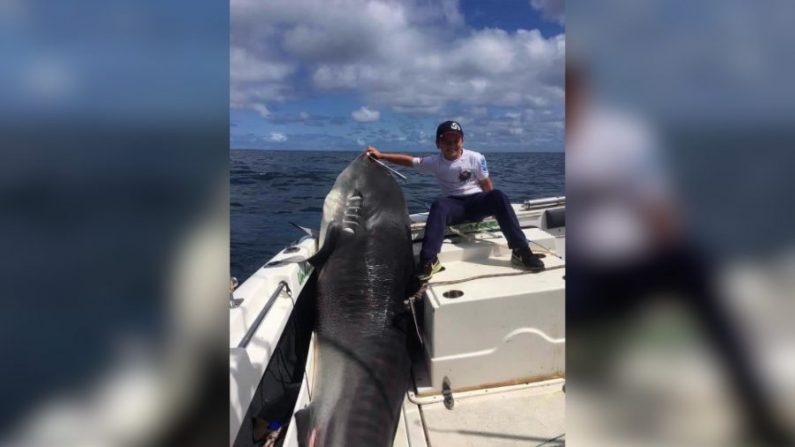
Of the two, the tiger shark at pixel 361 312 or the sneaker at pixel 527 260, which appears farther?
the sneaker at pixel 527 260

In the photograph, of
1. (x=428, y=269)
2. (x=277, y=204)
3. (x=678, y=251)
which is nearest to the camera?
(x=678, y=251)

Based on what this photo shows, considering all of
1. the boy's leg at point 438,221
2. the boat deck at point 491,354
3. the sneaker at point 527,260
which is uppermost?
the boy's leg at point 438,221

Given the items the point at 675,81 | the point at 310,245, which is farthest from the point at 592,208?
the point at 310,245

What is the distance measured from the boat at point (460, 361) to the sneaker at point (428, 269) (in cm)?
8

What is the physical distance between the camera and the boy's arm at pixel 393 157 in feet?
18.3

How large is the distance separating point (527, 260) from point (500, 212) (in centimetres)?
72

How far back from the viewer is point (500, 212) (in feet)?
14.3

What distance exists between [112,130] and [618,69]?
82 cm

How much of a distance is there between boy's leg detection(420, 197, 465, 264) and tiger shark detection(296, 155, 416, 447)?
36 cm

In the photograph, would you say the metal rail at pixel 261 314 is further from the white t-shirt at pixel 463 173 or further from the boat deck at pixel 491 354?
the white t-shirt at pixel 463 173

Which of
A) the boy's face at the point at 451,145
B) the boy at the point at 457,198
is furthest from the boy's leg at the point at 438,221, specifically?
the boy's face at the point at 451,145

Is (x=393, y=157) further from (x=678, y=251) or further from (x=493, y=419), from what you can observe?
(x=678, y=251)

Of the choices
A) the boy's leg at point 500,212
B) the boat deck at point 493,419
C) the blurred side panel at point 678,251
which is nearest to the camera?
the blurred side panel at point 678,251

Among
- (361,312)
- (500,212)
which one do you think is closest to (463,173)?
(500,212)
